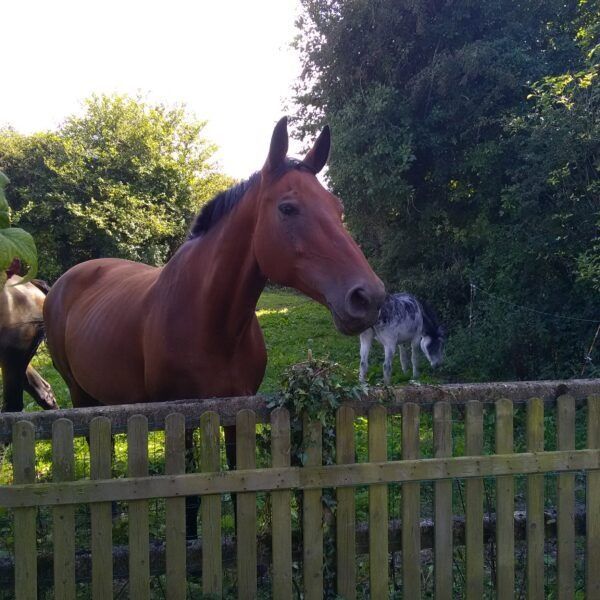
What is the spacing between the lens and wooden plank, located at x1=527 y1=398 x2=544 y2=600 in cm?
272

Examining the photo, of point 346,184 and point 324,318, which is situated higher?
point 346,184

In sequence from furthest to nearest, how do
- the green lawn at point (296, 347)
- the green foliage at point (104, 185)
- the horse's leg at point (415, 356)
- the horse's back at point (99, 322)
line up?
1. the green foliage at point (104, 185)
2. the horse's leg at point (415, 356)
3. the green lawn at point (296, 347)
4. the horse's back at point (99, 322)

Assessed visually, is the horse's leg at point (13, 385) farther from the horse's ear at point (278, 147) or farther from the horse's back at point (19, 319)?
the horse's ear at point (278, 147)

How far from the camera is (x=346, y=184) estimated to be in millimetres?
9461

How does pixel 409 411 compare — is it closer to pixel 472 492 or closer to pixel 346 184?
pixel 472 492

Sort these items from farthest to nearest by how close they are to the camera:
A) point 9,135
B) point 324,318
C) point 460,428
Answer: point 9,135
point 324,318
point 460,428

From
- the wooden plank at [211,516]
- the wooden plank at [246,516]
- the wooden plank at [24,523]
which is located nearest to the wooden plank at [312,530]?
the wooden plank at [246,516]

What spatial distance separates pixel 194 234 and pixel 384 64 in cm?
706

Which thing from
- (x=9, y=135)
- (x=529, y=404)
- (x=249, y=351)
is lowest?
(x=529, y=404)

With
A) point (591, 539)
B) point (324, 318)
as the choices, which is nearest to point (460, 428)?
point (591, 539)

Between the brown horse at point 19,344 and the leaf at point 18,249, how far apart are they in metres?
3.96

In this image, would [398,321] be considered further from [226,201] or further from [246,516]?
[246,516]

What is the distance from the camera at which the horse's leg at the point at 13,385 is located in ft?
17.4

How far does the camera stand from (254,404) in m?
2.49
